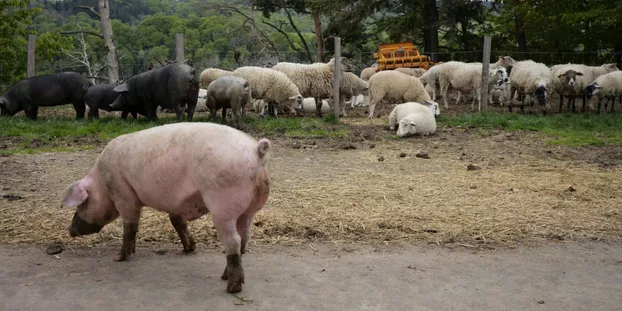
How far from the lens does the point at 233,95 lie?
39.9 ft

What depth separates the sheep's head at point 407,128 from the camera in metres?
11.2

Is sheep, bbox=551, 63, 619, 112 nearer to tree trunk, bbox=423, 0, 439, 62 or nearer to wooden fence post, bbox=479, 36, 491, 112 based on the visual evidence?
wooden fence post, bbox=479, 36, 491, 112

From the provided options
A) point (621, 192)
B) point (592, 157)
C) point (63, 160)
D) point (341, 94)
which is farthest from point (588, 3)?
point (63, 160)

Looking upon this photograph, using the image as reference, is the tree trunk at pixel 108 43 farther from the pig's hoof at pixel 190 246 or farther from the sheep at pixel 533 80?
the pig's hoof at pixel 190 246

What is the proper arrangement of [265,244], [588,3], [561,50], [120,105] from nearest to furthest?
[265,244]
[120,105]
[588,3]
[561,50]

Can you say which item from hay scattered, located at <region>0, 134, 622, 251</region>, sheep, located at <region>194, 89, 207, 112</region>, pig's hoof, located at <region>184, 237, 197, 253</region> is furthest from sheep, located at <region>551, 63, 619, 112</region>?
pig's hoof, located at <region>184, 237, 197, 253</region>

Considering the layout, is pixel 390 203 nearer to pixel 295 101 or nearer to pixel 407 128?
pixel 407 128

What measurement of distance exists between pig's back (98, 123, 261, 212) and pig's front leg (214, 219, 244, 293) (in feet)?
0.79

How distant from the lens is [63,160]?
27.7 feet

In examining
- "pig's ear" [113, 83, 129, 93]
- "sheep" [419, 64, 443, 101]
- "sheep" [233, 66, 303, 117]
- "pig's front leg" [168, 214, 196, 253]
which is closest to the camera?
"pig's front leg" [168, 214, 196, 253]

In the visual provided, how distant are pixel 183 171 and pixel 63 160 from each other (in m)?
5.36

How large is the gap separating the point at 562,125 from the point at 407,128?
153 inches

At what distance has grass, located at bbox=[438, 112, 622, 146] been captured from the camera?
421 inches

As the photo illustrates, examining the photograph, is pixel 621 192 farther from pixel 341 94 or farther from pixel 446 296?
pixel 341 94
